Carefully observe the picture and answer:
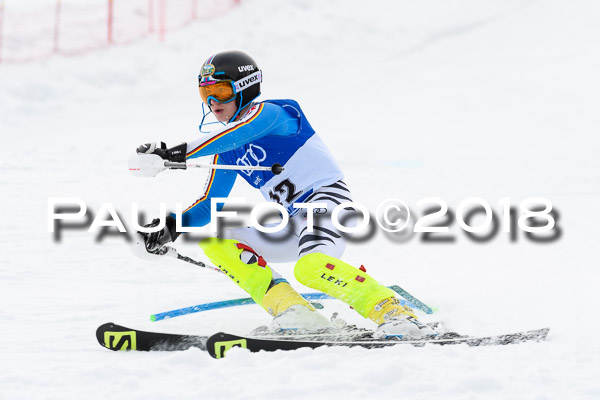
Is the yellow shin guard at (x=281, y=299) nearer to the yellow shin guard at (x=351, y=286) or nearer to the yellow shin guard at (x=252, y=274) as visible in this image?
the yellow shin guard at (x=252, y=274)

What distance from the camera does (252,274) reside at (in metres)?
4.30

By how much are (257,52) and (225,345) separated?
18560mm

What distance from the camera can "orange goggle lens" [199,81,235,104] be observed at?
4285 mm

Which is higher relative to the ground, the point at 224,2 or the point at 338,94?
the point at 224,2

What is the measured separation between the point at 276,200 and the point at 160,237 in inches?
29.2

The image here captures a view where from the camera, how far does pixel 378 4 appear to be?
2481 cm

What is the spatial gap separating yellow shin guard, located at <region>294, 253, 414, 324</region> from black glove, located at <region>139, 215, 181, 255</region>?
1009 mm

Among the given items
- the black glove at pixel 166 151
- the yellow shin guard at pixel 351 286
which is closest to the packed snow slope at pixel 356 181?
the yellow shin guard at pixel 351 286

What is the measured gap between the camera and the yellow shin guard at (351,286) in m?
3.76

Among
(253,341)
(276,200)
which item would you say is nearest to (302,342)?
(253,341)

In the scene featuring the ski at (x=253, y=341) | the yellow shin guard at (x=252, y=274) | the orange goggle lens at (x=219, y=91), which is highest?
the orange goggle lens at (x=219, y=91)

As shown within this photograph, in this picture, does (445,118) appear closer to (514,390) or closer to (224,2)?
(224,2)

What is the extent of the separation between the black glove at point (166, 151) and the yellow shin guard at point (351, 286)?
852mm

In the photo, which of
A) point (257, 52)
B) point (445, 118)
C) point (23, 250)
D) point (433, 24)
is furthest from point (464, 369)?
point (433, 24)
